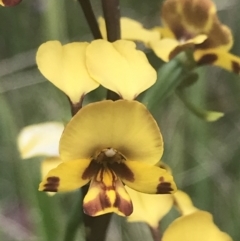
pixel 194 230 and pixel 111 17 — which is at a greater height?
pixel 111 17

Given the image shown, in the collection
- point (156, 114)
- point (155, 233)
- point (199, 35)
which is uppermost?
point (199, 35)

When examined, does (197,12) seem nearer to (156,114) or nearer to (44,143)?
(44,143)

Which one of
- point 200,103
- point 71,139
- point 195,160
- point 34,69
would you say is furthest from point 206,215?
point 34,69

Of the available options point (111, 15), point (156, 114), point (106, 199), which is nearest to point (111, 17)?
point (111, 15)

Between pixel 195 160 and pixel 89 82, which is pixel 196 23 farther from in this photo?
pixel 195 160

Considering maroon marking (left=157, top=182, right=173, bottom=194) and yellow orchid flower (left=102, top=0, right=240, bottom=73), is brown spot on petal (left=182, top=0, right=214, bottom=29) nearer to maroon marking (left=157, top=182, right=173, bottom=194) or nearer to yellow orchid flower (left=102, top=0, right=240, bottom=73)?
yellow orchid flower (left=102, top=0, right=240, bottom=73)

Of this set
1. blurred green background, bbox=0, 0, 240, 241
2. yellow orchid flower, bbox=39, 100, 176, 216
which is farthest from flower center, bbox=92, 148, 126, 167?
blurred green background, bbox=0, 0, 240, 241
